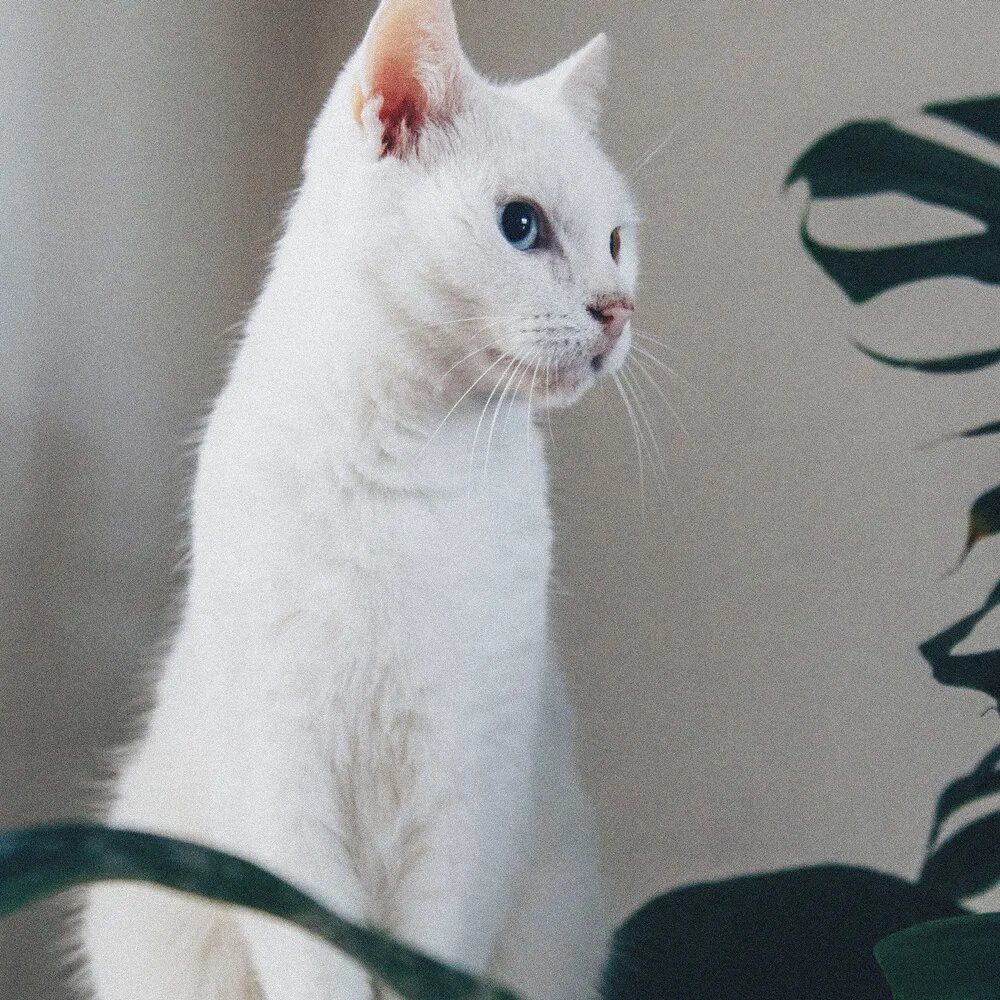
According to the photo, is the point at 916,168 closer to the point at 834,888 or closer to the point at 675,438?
the point at 675,438

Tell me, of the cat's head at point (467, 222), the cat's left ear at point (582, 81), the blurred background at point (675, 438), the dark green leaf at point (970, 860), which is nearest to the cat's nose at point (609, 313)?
the cat's head at point (467, 222)

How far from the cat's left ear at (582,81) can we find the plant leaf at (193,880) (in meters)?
0.73

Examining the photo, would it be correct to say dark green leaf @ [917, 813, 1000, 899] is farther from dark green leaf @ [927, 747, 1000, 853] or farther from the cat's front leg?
the cat's front leg

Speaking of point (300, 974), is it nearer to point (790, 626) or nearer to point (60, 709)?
point (60, 709)

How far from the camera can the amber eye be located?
0.83 meters

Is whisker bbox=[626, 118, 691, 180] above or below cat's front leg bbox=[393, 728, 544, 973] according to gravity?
above

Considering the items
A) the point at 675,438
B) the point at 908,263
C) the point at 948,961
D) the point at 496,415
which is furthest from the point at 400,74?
the point at 948,961

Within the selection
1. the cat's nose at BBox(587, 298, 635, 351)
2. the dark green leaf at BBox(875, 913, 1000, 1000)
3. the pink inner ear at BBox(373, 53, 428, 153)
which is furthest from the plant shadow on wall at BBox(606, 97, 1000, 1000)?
the pink inner ear at BBox(373, 53, 428, 153)

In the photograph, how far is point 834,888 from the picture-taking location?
3.12 feet

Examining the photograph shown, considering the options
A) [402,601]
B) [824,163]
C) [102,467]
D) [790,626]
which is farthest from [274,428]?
[790,626]

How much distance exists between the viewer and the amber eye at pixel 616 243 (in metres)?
0.83

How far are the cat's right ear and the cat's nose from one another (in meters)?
0.16

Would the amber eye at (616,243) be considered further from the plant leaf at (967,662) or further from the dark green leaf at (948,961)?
the dark green leaf at (948,961)

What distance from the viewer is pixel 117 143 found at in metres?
0.94
